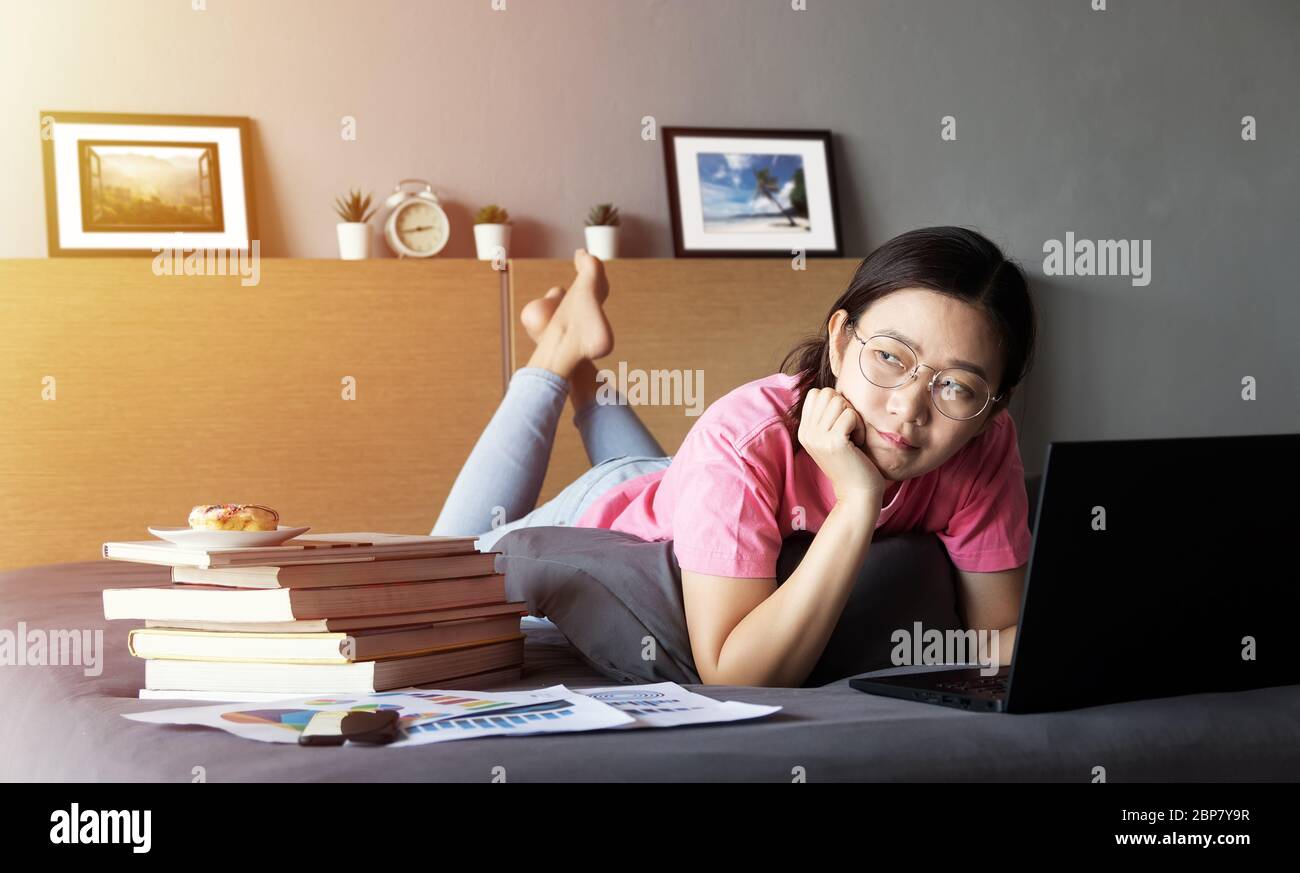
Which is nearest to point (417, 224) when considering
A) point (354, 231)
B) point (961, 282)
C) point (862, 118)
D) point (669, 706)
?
point (354, 231)

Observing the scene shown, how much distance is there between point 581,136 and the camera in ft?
12.5

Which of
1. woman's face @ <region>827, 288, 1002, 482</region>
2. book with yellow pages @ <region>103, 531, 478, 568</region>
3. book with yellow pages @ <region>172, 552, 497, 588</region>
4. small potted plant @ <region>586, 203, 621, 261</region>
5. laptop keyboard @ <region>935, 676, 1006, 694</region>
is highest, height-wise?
small potted plant @ <region>586, 203, 621, 261</region>

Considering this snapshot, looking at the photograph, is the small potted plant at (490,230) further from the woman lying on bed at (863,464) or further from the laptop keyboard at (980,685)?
the laptop keyboard at (980,685)

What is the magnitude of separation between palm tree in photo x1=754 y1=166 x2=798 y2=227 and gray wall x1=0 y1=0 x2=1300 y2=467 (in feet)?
0.60

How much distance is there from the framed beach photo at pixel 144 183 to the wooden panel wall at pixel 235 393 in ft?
0.61

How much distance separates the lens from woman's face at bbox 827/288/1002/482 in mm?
1268

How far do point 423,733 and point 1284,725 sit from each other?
683 millimetres

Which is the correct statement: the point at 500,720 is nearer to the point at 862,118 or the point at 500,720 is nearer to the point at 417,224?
the point at 417,224

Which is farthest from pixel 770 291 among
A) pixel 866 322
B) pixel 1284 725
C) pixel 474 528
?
pixel 1284 725

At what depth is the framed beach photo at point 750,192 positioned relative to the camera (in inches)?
152

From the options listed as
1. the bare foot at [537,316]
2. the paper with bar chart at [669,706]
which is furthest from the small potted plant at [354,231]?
the paper with bar chart at [669,706]

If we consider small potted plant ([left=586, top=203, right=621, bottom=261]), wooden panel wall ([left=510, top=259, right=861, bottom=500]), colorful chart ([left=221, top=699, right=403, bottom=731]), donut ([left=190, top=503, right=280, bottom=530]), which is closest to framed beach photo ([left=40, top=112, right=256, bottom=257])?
wooden panel wall ([left=510, top=259, right=861, bottom=500])

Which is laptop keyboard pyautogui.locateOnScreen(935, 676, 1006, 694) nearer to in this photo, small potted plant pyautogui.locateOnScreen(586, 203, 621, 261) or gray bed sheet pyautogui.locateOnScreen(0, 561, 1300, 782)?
gray bed sheet pyautogui.locateOnScreen(0, 561, 1300, 782)

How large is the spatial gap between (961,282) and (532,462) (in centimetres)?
118
